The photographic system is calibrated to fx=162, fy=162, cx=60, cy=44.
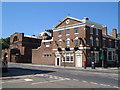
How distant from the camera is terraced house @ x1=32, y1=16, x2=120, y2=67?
3462cm

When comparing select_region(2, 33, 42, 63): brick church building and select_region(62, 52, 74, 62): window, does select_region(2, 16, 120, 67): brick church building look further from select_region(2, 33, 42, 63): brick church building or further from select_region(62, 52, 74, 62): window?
select_region(2, 33, 42, 63): brick church building

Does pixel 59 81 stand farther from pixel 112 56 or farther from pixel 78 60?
pixel 112 56

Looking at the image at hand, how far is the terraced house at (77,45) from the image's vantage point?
114ft

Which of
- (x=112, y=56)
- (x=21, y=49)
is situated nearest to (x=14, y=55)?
(x=21, y=49)

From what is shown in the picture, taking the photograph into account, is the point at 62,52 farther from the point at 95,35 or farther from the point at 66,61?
the point at 95,35

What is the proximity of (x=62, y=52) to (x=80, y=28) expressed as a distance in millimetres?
7340

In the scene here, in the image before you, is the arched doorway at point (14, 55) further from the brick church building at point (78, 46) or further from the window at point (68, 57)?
the window at point (68, 57)

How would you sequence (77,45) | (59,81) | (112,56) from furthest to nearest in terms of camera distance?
1. (112,56)
2. (77,45)
3. (59,81)

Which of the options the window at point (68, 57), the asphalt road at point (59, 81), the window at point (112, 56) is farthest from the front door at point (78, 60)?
the asphalt road at point (59, 81)

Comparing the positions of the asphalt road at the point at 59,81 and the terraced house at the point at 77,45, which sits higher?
the terraced house at the point at 77,45

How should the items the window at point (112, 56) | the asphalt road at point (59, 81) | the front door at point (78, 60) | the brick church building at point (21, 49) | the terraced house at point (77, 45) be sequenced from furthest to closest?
the brick church building at point (21, 49) → the window at point (112, 56) → the front door at point (78, 60) → the terraced house at point (77, 45) → the asphalt road at point (59, 81)

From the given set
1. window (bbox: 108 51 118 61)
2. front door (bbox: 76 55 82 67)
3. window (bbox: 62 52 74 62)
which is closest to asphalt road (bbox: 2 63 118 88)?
front door (bbox: 76 55 82 67)

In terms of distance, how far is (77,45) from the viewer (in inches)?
1398

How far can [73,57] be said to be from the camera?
36062mm
